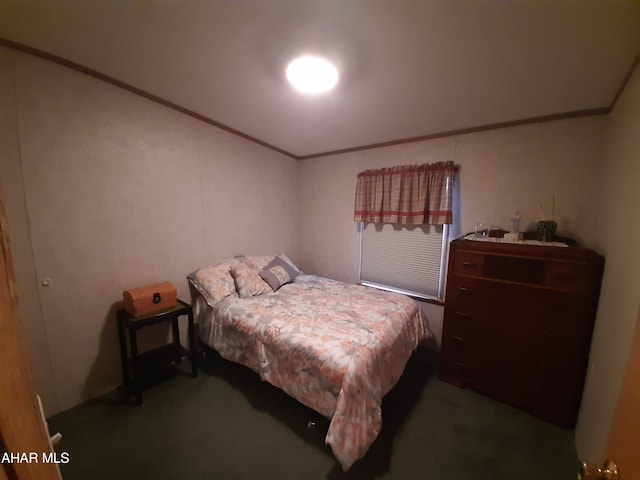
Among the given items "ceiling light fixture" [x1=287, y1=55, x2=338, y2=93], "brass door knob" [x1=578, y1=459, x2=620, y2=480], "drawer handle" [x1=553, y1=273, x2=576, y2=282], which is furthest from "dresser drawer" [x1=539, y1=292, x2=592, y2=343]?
"ceiling light fixture" [x1=287, y1=55, x2=338, y2=93]

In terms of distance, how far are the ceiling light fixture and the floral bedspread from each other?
1769mm

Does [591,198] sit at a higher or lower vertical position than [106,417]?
higher

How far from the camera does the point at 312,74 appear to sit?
159 cm

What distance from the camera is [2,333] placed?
0.45m

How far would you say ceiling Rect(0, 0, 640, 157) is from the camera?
1.16 metres

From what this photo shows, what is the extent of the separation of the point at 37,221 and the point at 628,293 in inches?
140

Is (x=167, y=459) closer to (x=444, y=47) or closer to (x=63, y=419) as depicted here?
(x=63, y=419)

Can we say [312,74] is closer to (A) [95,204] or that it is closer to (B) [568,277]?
(A) [95,204]

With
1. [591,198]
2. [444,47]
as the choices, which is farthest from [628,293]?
[444,47]

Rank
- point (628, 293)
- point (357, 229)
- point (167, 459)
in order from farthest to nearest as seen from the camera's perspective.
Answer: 1. point (357, 229)
2. point (167, 459)
3. point (628, 293)

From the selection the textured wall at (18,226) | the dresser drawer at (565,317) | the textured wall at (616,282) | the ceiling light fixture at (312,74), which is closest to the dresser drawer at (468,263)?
the dresser drawer at (565,317)

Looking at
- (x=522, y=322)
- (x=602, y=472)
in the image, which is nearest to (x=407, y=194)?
(x=522, y=322)

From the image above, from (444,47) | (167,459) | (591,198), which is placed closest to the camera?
(444,47)

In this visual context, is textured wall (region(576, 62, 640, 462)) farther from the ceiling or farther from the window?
the window
